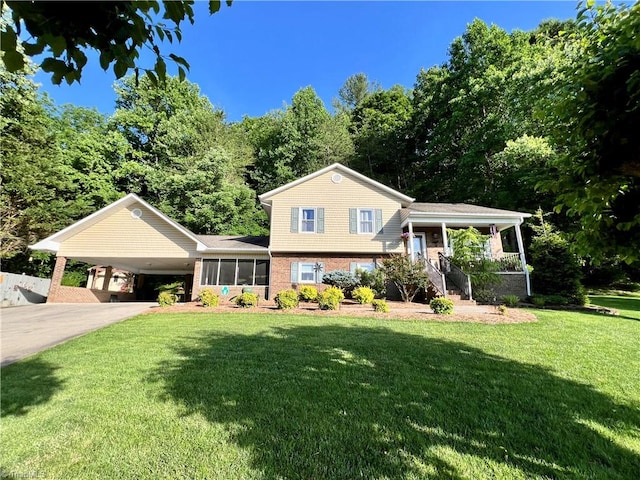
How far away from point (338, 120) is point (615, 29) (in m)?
32.8

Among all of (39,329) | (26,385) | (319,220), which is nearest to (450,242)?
(319,220)

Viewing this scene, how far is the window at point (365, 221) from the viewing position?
57.3 feet

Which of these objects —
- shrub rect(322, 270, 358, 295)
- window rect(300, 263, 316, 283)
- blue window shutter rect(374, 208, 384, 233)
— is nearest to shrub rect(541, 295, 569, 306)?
blue window shutter rect(374, 208, 384, 233)

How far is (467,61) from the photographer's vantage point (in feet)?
87.5

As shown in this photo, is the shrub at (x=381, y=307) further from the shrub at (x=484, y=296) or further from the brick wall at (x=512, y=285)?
the brick wall at (x=512, y=285)

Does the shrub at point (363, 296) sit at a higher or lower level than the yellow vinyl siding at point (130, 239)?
lower

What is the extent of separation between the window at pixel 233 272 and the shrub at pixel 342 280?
146 inches

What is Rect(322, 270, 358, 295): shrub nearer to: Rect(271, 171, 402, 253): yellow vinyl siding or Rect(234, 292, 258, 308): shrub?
Rect(271, 171, 402, 253): yellow vinyl siding

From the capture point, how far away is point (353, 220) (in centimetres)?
1753

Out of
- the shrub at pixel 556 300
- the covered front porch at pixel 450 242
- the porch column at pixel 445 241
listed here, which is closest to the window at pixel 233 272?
the covered front porch at pixel 450 242

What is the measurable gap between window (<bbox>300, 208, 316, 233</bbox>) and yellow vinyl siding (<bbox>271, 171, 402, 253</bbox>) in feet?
0.94

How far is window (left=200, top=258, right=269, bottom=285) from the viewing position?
675 inches

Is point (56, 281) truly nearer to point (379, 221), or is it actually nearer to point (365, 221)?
point (365, 221)

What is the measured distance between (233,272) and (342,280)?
6.22 m
